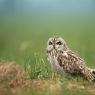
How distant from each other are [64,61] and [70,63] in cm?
11

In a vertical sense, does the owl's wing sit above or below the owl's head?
below

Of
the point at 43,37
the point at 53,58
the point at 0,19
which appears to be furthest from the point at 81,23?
the point at 53,58

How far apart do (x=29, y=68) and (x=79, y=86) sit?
123 centimetres

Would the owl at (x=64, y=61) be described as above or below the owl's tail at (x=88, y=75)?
above

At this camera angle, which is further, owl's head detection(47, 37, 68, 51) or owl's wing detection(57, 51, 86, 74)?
owl's head detection(47, 37, 68, 51)

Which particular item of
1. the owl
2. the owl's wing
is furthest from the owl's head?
the owl's wing

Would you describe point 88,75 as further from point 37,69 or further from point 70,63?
point 37,69

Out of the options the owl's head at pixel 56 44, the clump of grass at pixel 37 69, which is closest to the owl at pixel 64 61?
the owl's head at pixel 56 44

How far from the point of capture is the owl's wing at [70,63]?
14.0 m

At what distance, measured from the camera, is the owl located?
1404cm

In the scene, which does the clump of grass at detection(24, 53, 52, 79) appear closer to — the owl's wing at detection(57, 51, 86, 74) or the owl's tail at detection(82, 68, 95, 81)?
the owl's wing at detection(57, 51, 86, 74)

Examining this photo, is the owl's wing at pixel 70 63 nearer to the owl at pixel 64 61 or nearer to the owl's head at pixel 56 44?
the owl at pixel 64 61

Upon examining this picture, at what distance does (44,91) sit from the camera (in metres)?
12.5

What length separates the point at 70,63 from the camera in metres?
14.1
